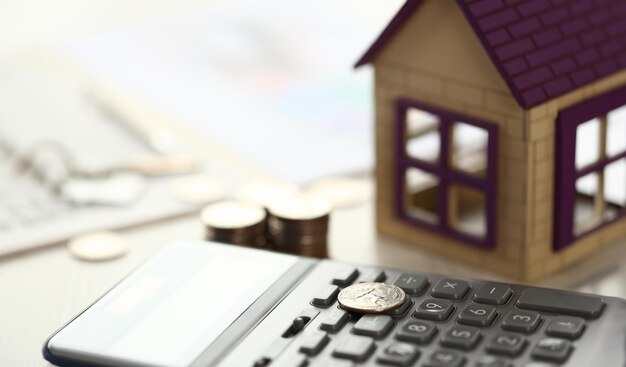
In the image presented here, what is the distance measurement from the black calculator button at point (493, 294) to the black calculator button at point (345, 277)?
0.08 meters

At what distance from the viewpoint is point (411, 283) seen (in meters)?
0.69

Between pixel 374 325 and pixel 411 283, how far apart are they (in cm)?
6

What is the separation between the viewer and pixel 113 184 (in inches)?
39.7

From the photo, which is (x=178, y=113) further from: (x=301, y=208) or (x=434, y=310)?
(x=434, y=310)

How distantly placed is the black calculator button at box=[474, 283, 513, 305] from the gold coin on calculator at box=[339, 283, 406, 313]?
0.15ft

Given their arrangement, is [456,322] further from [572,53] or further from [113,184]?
[113,184]

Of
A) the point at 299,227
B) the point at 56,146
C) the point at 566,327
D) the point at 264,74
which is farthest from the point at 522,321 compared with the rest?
the point at 264,74

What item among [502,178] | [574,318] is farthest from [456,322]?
[502,178]

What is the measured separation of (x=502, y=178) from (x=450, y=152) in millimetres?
45

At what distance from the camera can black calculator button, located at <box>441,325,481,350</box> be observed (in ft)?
2.01

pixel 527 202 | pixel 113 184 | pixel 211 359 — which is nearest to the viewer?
pixel 211 359

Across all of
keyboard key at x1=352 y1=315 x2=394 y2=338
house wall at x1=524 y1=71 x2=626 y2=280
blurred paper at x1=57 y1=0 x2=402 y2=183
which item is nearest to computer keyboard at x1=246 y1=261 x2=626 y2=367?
keyboard key at x1=352 y1=315 x2=394 y2=338

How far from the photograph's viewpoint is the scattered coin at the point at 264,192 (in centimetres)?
93

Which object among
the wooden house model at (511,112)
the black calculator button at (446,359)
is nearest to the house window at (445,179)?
the wooden house model at (511,112)
